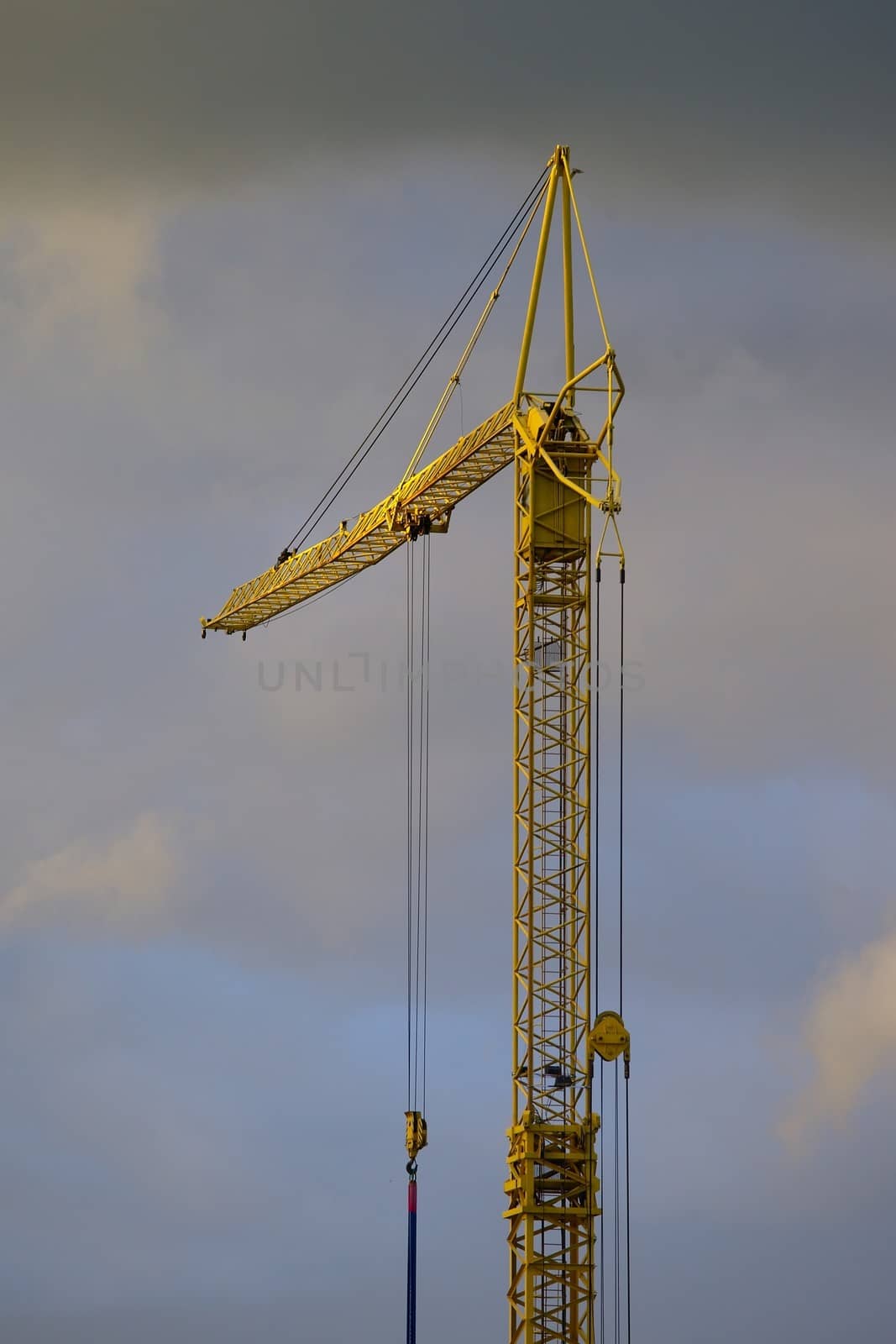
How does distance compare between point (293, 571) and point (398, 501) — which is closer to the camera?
point (398, 501)

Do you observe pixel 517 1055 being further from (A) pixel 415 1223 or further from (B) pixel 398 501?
(B) pixel 398 501

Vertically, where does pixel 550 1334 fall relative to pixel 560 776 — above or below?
below

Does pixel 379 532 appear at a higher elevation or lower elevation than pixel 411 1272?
higher

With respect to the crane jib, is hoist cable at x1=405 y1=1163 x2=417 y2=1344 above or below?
below

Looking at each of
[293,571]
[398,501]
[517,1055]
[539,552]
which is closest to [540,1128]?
[517,1055]

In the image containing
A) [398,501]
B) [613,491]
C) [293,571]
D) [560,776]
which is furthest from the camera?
[293,571]

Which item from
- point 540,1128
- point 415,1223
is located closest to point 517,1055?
point 540,1128

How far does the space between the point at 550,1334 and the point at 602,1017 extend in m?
9.88

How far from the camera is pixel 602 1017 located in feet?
305

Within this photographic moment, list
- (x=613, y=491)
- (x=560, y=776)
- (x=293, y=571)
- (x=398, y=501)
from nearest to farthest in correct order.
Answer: (x=613, y=491) < (x=560, y=776) < (x=398, y=501) < (x=293, y=571)

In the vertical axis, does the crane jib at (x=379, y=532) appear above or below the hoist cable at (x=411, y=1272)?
above

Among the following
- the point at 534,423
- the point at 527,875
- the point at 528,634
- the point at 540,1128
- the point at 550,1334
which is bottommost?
the point at 550,1334

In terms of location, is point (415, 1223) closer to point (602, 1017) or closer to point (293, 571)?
point (602, 1017)

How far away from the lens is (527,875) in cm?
9369
